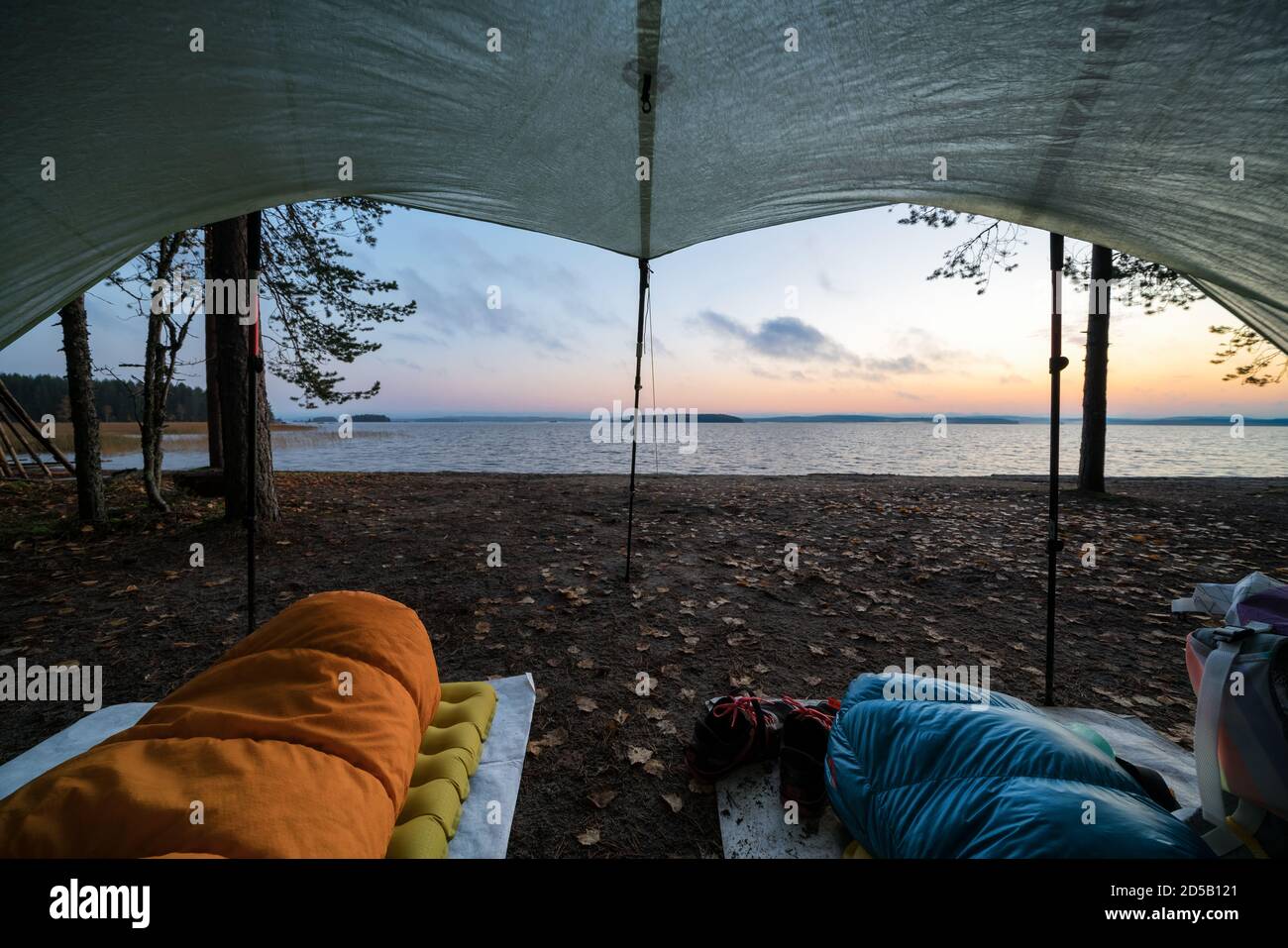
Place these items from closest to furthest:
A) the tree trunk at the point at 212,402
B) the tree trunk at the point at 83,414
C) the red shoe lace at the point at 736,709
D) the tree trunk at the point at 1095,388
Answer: the red shoe lace at the point at 736,709 < the tree trunk at the point at 83,414 < the tree trunk at the point at 1095,388 < the tree trunk at the point at 212,402

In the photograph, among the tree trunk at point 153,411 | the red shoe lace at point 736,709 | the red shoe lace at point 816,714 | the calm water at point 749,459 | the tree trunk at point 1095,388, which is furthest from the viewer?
the calm water at point 749,459

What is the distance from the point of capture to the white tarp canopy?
4.84 feet

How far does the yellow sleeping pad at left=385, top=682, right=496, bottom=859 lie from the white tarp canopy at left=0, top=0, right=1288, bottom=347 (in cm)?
263

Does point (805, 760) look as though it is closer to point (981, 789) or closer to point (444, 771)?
point (981, 789)

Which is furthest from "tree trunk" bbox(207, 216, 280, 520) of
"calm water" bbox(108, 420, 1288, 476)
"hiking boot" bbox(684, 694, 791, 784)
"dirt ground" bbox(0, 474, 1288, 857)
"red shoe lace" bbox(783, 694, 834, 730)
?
"calm water" bbox(108, 420, 1288, 476)

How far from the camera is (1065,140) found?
190cm

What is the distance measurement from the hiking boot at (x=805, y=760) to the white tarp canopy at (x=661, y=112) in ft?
8.31

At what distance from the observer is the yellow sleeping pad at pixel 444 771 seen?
1661 millimetres

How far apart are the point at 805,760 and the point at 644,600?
2.26 meters

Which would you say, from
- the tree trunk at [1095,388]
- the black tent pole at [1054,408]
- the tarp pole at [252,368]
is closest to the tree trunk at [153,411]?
the tarp pole at [252,368]

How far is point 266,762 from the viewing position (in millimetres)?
1271

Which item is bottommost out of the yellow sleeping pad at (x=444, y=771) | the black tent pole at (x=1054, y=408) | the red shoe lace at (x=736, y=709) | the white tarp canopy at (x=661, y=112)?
the yellow sleeping pad at (x=444, y=771)

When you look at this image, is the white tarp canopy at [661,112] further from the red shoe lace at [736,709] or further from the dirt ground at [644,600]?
the red shoe lace at [736,709]

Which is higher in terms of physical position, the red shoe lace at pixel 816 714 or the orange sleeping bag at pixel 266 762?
the orange sleeping bag at pixel 266 762
